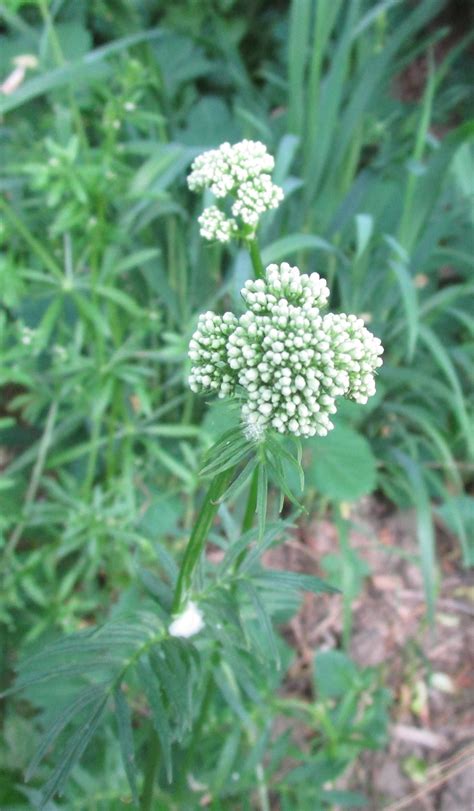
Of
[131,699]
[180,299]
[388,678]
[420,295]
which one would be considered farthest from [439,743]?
[180,299]

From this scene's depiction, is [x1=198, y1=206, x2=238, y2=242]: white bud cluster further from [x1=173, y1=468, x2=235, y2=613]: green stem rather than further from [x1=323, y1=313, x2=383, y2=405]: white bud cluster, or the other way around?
[x1=173, y1=468, x2=235, y2=613]: green stem

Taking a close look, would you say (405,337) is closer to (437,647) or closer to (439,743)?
(437,647)

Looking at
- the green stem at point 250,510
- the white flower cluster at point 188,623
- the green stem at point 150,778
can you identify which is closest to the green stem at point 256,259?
the green stem at point 250,510

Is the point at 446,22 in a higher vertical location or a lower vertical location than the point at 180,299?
higher

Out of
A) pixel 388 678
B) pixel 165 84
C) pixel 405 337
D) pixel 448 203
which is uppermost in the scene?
pixel 165 84

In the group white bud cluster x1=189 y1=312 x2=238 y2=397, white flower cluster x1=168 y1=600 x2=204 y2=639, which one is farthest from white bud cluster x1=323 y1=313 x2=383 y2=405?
white flower cluster x1=168 y1=600 x2=204 y2=639
